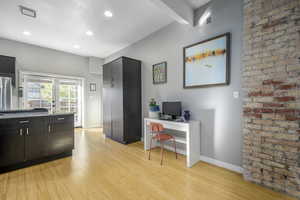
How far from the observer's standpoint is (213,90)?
2510 millimetres

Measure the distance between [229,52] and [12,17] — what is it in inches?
181

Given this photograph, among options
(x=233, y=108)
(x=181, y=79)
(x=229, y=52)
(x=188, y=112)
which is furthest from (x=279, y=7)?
(x=188, y=112)

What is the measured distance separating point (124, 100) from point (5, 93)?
3.53 m

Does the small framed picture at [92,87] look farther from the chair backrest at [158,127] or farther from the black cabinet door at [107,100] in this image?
the chair backrest at [158,127]

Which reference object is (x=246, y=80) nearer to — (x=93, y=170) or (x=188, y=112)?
(x=188, y=112)

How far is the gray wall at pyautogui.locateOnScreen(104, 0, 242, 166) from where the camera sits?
7.32 feet

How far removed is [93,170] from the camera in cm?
233

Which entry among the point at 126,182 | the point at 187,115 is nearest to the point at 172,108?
the point at 187,115

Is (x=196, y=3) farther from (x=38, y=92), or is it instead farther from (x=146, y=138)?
(x=38, y=92)

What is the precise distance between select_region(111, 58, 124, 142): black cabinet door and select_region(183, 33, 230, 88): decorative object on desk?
1786 mm

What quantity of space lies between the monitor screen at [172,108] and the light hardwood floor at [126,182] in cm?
95

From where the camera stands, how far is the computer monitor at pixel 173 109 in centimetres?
288

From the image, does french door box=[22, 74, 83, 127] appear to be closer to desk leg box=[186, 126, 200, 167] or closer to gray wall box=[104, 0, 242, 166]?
gray wall box=[104, 0, 242, 166]

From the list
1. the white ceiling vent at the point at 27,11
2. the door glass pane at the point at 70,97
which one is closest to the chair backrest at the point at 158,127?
the white ceiling vent at the point at 27,11
